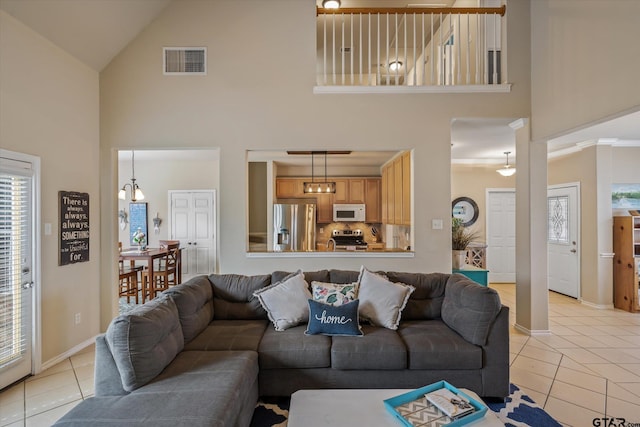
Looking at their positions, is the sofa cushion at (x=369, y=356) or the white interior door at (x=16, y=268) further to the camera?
the white interior door at (x=16, y=268)

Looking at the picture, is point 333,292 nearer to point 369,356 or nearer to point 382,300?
point 382,300

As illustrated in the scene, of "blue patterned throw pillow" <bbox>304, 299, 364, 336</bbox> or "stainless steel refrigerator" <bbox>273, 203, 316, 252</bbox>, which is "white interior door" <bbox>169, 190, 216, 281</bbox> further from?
"blue patterned throw pillow" <bbox>304, 299, 364, 336</bbox>

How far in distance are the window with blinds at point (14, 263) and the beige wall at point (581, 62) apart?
5.31 meters

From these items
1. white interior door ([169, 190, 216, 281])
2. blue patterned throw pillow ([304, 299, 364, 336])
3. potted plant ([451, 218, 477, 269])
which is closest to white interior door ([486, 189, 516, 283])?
potted plant ([451, 218, 477, 269])

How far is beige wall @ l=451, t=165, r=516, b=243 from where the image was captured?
279 inches

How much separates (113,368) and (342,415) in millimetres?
1339

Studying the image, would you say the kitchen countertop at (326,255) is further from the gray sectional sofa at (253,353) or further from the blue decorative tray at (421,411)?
the blue decorative tray at (421,411)

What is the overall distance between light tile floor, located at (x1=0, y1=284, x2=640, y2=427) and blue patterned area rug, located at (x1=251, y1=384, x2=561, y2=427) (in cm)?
11

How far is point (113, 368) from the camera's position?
6.21 feet

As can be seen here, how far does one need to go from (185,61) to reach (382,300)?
3650 millimetres

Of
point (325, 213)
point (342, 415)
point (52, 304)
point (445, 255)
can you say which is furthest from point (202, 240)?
point (342, 415)

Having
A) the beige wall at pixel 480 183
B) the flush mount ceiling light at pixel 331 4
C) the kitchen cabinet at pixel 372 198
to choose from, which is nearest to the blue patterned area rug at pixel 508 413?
the flush mount ceiling light at pixel 331 4

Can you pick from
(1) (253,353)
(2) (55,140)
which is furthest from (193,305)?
(2) (55,140)

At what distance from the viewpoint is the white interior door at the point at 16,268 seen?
275cm
